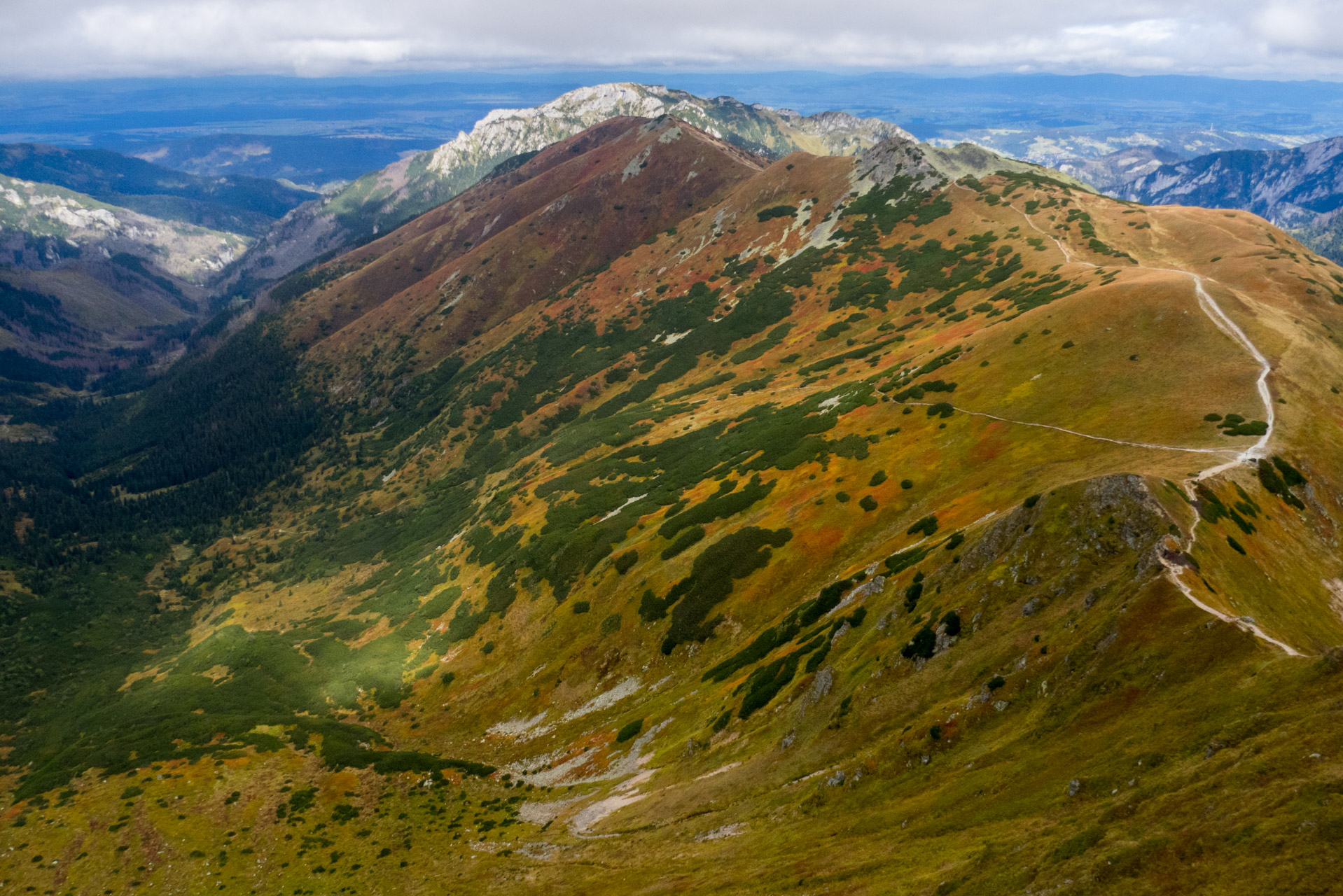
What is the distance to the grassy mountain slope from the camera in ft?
87.5

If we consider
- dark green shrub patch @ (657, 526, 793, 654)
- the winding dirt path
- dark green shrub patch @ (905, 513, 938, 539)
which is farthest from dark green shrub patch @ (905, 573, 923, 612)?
dark green shrub patch @ (657, 526, 793, 654)

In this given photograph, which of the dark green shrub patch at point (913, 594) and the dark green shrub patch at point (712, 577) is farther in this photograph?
the dark green shrub patch at point (712, 577)

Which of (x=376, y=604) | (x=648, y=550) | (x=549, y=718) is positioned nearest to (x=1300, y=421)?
(x=648, y=550)

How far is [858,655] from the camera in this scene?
142ft

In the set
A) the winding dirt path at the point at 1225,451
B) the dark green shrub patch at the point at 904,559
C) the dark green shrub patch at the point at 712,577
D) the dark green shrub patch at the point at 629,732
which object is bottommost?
the dark green shrub patch at the point at 629,732

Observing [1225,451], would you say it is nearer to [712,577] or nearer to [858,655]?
[858,655]

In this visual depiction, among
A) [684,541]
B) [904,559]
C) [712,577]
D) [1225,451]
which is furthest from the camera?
[684,541]

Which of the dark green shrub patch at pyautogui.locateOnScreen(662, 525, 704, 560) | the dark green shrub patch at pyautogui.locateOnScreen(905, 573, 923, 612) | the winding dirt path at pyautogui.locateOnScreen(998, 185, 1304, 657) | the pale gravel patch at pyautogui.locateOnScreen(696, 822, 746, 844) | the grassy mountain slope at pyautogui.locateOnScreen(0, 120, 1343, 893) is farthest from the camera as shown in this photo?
the dark green shrub patch at pyautogui.locateOnScreen(662, 525, 704, 560)

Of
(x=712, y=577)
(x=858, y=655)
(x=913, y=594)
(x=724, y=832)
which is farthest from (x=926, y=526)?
(x=724, y=832)

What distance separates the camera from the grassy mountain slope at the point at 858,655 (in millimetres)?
26656

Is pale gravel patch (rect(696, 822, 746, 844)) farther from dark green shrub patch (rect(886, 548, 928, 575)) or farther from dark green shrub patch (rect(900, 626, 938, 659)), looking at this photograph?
dark green shrub patch (rect(886, 548, 928, 575))

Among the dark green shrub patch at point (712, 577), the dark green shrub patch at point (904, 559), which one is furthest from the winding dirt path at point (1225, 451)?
the dark green shrub patch at point (712, 577)

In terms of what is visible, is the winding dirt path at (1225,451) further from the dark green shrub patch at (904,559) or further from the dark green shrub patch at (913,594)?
the dark green shrub patch at (904,559)

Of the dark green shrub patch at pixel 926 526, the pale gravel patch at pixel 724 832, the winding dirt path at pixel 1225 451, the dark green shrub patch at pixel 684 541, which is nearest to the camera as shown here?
the winding dirt path at pixel 1225 451
